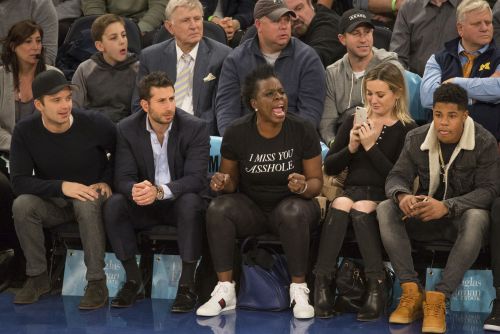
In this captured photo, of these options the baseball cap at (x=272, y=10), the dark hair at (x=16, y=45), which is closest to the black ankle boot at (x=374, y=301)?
the baseball cap at (x=272, y=10)

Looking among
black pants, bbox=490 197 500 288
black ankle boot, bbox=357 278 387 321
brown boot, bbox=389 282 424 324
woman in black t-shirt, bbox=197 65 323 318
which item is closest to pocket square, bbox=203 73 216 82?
woman in black t-shirt, bbox=197 65 323 318

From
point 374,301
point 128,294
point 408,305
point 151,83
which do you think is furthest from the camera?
point 151,83

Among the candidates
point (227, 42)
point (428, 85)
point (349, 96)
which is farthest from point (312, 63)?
point (227, 42)

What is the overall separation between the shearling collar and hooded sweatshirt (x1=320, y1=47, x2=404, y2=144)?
1.12m

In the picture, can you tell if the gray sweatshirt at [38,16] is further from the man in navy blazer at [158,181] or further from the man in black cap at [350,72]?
the man in black cap at [350,72]

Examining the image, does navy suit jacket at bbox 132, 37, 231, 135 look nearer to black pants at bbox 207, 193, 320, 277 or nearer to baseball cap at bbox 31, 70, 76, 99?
baseball cap at bbox 31, 70, 76, 99

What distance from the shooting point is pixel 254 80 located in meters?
6.17

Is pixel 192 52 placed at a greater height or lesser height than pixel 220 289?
greater

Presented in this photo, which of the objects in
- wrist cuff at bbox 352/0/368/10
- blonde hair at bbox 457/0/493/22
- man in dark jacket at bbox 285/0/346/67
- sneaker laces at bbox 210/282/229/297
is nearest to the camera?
sneaker laces at bbox 210/282/229/297

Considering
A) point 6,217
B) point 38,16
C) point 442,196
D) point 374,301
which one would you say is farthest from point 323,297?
point 38,16

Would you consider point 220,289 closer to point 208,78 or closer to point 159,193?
point 159,193

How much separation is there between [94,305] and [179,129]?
1241mm

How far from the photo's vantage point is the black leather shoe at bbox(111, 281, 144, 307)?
6.21m

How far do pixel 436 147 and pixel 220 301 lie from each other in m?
1.60
